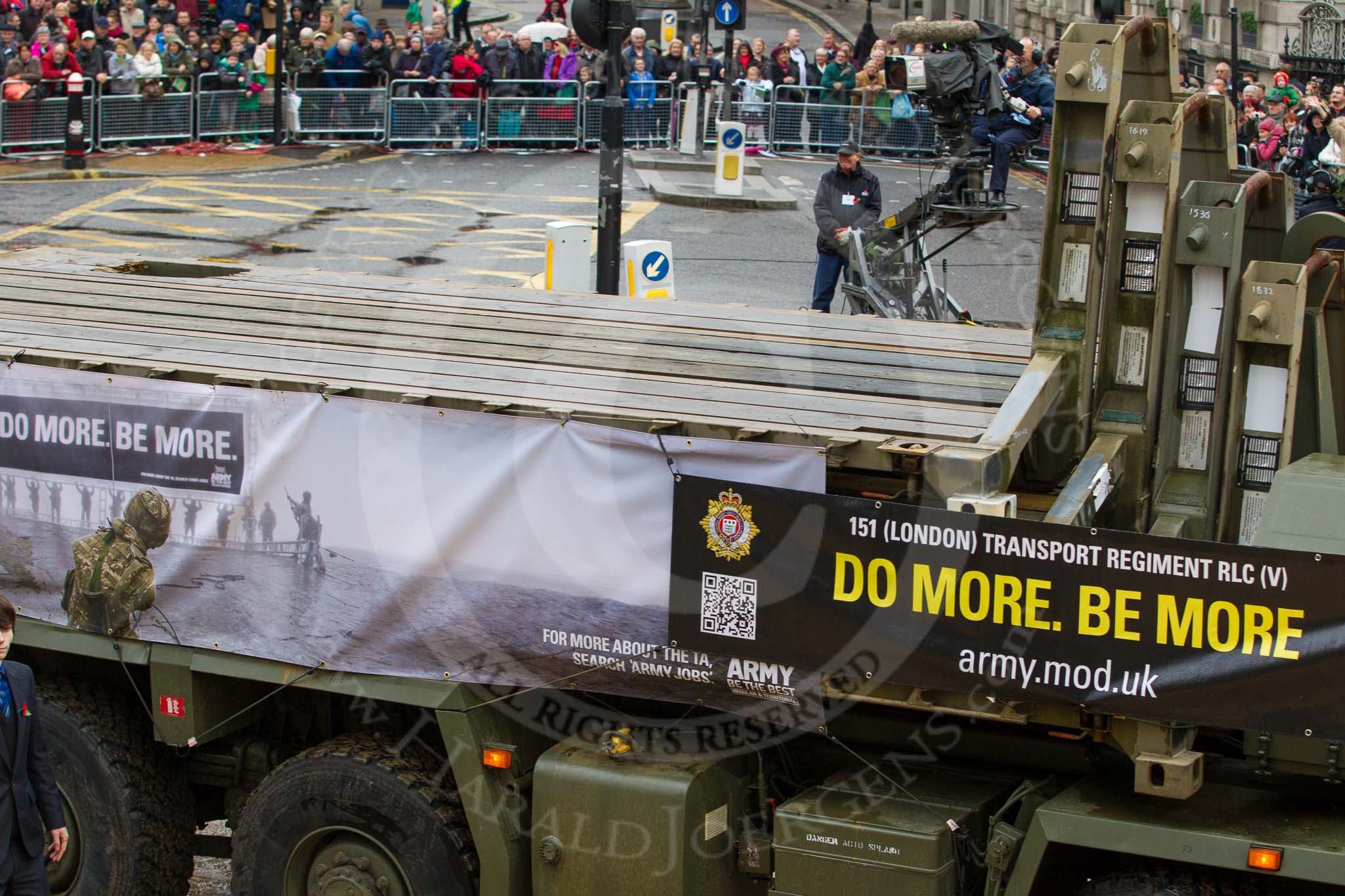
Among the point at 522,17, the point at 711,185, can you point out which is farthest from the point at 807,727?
the point at 522,17

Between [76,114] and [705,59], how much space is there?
36.4 ft

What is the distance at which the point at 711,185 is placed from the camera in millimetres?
26250

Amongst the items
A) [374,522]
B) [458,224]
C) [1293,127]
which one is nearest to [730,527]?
[374,522]

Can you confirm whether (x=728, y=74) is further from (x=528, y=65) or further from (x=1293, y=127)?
(x=1293, y=127)

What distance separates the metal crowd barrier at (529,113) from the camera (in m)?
29.6

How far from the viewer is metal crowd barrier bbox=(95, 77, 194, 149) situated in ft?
88.2

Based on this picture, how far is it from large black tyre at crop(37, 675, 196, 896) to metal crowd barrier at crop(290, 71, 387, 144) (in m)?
22.9

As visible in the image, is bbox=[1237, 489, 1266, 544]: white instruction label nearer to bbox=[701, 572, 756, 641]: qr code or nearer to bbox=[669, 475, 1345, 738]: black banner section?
bbox=[669, 475, 1345, 738]: black banner section

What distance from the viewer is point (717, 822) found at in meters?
6.41

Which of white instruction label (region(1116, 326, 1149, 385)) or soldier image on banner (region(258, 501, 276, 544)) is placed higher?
white instruction label (region(1116, 326, 1149, 385))

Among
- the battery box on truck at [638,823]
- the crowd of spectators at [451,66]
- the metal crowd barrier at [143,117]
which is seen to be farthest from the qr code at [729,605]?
the metal crowd barrier at [143,117]

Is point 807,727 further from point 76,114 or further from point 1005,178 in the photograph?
point 76,114

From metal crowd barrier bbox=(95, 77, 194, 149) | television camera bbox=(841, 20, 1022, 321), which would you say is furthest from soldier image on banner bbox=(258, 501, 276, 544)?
metal crowd barrier bbox=(95, 77, 194, 149)

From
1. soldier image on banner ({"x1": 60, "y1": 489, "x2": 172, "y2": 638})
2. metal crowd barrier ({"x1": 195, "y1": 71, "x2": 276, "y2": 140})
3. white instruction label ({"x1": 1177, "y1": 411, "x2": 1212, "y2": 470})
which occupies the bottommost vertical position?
soldier image on banner ({"x1": 60, "y1": 489, "x2": 172, "y2": 638})
